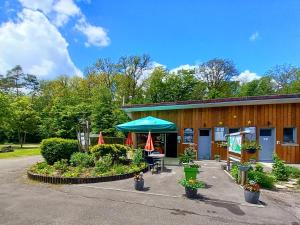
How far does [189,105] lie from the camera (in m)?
18.0

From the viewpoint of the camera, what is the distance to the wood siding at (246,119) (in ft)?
52.2

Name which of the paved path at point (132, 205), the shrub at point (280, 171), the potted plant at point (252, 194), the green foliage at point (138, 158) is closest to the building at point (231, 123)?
the shrub at point (280, 171)

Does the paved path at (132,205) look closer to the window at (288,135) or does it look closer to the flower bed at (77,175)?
the flower bed at (77,175)

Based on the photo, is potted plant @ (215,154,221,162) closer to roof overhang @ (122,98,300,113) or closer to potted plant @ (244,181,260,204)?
roof overhang @ (122,98,300,113)

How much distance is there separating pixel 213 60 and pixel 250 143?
31966mm

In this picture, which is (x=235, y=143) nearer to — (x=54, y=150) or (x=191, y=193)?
(x=191, y=193)

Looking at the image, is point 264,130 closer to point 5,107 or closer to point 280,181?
point 280,181

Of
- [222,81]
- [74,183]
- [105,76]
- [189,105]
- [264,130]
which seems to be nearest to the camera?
[74,183]

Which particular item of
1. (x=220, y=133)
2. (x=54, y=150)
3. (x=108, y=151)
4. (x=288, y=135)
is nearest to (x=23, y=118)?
(x=54, y=150)

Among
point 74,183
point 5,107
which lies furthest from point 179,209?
point 5,107

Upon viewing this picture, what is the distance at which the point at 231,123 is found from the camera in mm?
17078

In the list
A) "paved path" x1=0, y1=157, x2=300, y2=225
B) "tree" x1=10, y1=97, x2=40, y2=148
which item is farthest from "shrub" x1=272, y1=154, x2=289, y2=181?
"tree" x1=10, y1=97, x2=40, y2=148

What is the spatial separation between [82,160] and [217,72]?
32.6 m

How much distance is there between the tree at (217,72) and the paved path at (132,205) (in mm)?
32115
